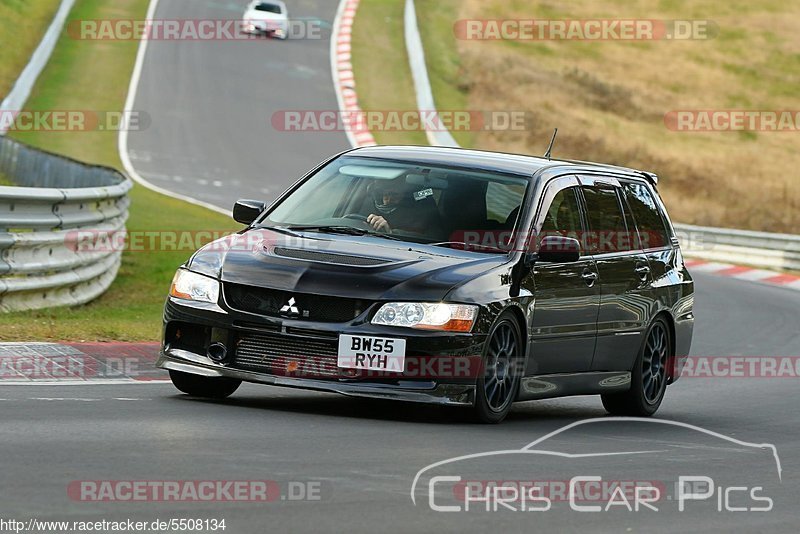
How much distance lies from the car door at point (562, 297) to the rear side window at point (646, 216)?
3.17 ft

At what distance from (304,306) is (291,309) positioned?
0.08 m

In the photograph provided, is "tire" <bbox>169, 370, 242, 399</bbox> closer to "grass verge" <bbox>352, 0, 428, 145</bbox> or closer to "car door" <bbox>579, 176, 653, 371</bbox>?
"car door" <bbox>579, 176, 653, 371</bbox>

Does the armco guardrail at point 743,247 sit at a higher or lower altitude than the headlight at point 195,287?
lower

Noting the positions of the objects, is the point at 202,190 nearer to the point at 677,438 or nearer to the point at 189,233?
the point at 189,233

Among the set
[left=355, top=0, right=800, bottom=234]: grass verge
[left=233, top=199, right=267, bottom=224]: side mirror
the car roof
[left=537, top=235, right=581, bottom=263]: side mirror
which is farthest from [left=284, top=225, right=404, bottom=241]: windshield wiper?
[left=355, top=0, right=800, bottom=234]: grass verge

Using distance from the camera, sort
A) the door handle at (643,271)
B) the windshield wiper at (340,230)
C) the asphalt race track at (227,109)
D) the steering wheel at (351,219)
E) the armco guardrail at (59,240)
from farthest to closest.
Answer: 1. the asphalt race track at (227,109)
2. the armco guardrail at (59,240)
3. the door handle at (643,271)
4. the steering wheel at (351,219)
5. the windshield wiper at (340,230)

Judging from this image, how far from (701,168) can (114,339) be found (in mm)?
33942

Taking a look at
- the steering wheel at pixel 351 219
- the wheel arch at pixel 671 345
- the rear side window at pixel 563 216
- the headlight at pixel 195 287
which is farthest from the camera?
the wheel arch at pixel 671 345

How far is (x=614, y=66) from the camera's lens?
193ft

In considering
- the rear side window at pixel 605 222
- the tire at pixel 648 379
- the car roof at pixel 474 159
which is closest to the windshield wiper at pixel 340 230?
the car roof at pixel 474 159

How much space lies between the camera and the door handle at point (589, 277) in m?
10.2

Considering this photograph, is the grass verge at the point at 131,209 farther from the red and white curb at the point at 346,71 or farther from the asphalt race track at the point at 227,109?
the red and white curb at the point at 346,71

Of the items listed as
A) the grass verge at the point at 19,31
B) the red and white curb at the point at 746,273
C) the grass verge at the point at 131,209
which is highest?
the grass verge at the point at 19,31

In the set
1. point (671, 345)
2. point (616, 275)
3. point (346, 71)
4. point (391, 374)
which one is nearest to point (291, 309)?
point (391, 374)
